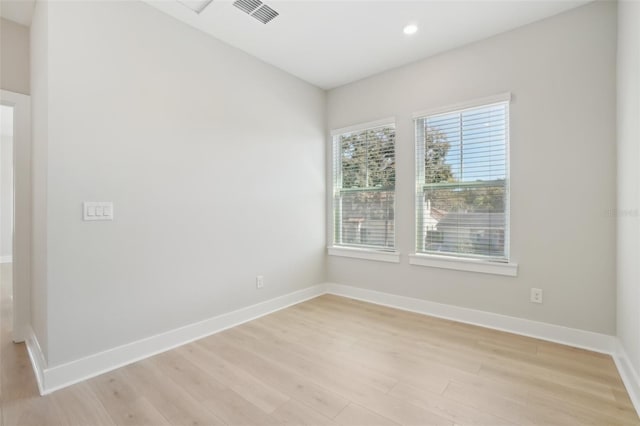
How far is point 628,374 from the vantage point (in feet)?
6.29

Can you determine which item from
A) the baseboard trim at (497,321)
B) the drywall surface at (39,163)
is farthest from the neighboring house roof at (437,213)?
the drywall surface at (39,163)

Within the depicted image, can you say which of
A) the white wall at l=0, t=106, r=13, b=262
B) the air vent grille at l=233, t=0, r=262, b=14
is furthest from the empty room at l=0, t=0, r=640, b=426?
the white wall at l=0, t=106, r=13, b=262

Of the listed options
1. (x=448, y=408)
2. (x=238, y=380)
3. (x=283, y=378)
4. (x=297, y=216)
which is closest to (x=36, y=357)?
(x=238, y=380)

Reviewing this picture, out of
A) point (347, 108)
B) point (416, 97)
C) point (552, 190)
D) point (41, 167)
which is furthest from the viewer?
point (347, 108)

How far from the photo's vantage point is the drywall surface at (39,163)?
1.96 meters

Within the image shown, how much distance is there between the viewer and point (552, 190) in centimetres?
255

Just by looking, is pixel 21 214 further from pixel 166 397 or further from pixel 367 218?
pixel 367 218

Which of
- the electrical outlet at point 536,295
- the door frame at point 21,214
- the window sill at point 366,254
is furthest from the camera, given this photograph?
the window sill at point 366,254

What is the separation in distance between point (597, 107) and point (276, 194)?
117 inches

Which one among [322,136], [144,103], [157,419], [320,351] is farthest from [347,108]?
[157,419]

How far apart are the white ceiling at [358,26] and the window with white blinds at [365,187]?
0.87 metres

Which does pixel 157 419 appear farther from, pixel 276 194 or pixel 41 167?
pixel 276 194

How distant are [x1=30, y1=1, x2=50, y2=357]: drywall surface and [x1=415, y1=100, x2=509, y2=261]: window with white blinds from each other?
3.20 m

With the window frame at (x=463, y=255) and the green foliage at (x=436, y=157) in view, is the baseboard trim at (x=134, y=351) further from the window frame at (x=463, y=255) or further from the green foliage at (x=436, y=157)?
the green foliage at (x=436, y=157)
